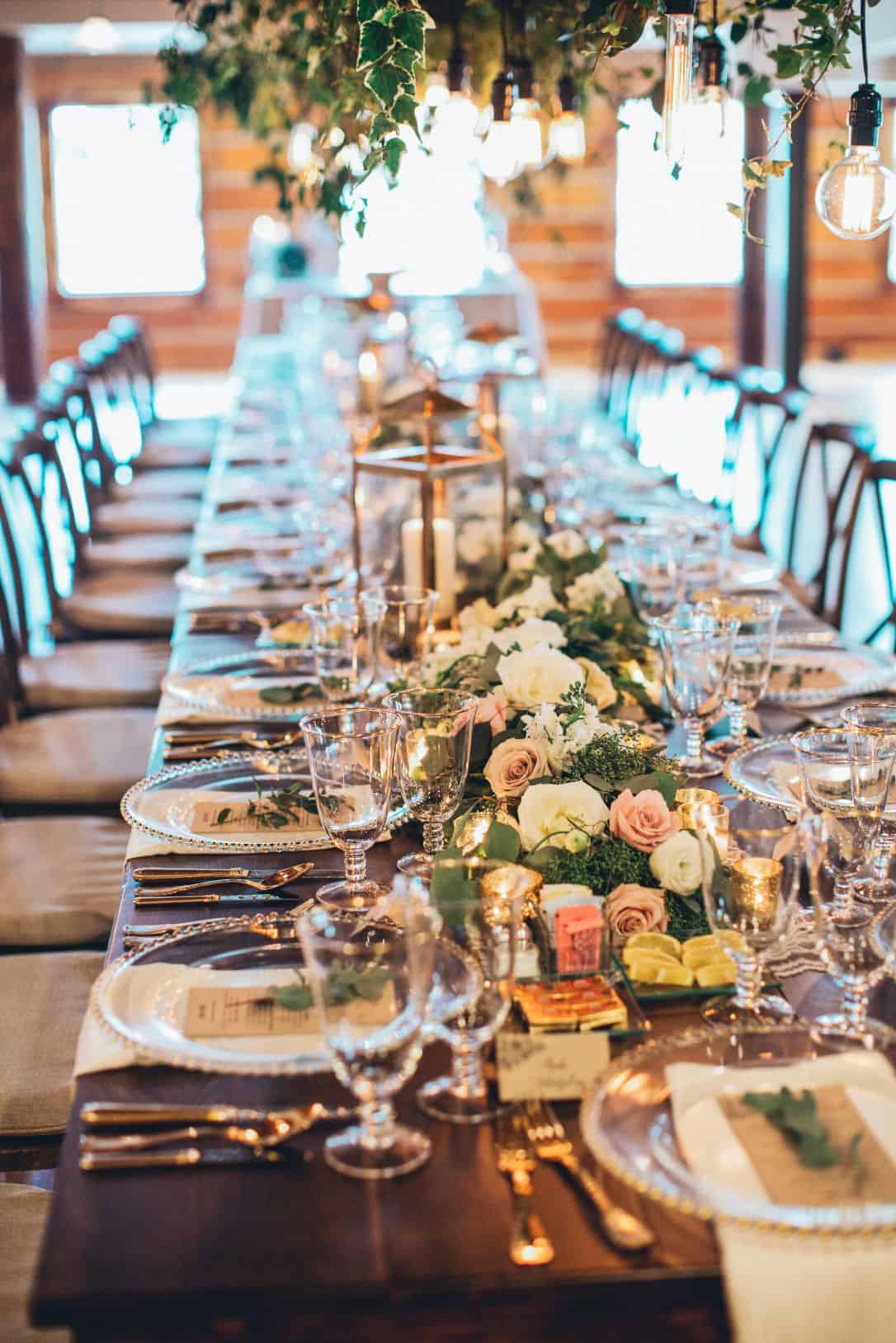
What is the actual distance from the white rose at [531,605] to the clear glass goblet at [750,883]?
101cm

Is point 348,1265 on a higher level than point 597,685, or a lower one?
lower

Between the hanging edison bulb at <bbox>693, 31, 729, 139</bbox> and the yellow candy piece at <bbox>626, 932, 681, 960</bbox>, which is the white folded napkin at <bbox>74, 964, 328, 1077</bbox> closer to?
the yellow candy piece at <bbox>626, 932, 681, 960</bbox>

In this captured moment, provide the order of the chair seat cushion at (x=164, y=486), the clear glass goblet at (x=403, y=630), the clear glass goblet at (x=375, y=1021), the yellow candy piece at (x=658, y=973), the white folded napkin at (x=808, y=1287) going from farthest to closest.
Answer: the chair seat cushion at (x=164, y=486) → the clear glass goblet at (x=403, y=630) → the yellow candy piece at (x=658, y=973) → the clear glass goblet at (x=375, y=1021) → the white folded napkin at (x=808, y=1287)

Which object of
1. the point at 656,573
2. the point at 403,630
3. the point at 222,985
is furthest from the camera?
the point at 656,573

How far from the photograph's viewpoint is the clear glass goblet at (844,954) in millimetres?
1295

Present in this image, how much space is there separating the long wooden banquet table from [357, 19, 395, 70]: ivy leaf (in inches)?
58.2

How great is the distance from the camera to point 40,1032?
6.60ft

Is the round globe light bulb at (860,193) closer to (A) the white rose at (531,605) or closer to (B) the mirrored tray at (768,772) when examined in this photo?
(B) the mirrored tray at (768,772)

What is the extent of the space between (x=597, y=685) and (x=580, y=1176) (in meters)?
1.00

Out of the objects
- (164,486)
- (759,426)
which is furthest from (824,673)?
(164,486)

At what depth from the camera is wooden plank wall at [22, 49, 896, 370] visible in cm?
1333

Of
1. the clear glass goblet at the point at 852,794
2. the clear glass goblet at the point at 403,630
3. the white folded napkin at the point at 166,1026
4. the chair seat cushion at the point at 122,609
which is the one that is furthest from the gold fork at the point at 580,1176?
the chair seat cushion at the point at 122,609

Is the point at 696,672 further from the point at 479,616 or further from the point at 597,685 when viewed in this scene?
the point at 479,616

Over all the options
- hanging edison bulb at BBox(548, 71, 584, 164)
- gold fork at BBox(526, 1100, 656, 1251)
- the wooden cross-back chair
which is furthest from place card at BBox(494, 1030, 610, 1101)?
the wooden cross-back chair
